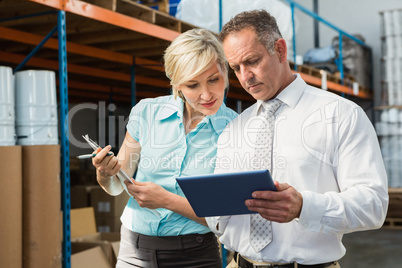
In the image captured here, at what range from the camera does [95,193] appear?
6172 mm

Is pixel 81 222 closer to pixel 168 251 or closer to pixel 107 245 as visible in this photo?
pixel 107 245

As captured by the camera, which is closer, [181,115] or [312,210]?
[312,210]

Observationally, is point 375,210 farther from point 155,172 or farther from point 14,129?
point 14,129

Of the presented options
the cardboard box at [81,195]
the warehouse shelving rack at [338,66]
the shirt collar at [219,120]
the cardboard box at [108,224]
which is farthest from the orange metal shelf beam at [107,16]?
the warehouse shelving rack at [338,66]

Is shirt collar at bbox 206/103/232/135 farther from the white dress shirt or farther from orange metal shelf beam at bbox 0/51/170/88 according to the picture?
orange metal shelf beam at bbox 0/51/170/88

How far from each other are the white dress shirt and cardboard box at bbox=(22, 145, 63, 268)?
1724mm

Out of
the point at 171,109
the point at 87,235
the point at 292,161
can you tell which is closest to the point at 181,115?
the point at 171,109

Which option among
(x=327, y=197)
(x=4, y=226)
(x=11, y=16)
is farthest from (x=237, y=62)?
(x=11, y=16)

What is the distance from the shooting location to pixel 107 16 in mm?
3928

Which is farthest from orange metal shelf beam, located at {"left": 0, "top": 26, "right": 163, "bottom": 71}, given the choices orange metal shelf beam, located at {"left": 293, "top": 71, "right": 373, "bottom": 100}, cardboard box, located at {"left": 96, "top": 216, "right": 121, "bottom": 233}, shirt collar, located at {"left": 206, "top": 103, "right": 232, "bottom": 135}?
orange metal shelf beam, located at {"left": 293, "top": 71, "right": 373, "bottom": 100}

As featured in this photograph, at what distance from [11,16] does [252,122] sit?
3.03 metres

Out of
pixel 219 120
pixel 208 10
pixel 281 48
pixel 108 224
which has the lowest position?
pixel 108 224

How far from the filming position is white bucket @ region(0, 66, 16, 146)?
10.4 feet

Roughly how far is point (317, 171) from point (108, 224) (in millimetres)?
4604
